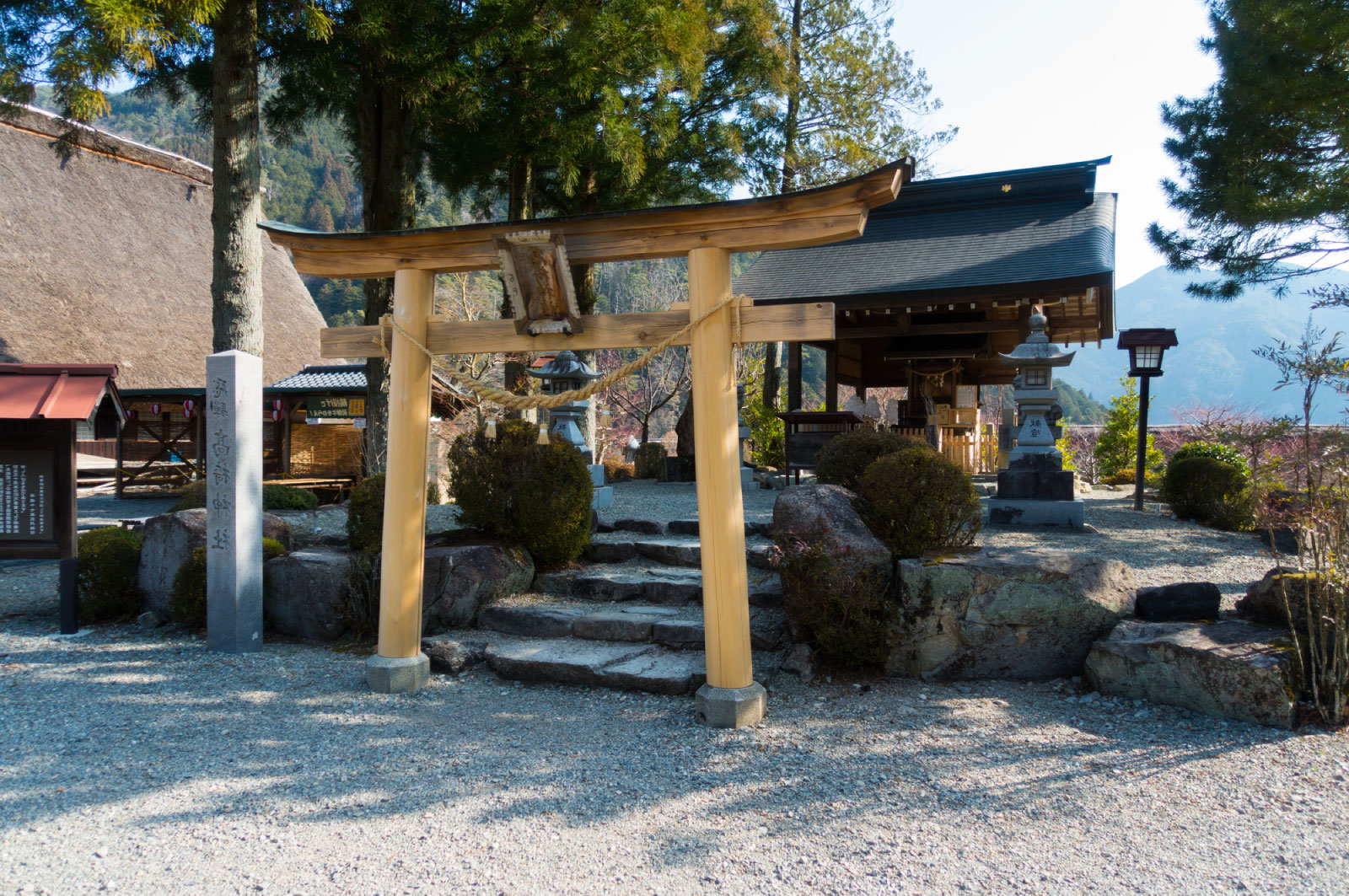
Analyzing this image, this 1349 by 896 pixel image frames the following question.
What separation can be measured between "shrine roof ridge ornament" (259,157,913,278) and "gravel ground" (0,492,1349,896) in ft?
7.62

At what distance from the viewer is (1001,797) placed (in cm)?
294

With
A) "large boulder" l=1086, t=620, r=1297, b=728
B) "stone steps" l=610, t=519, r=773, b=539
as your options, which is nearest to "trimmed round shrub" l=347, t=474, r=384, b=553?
"stone steps" l=610, t=519, r=773, b=539

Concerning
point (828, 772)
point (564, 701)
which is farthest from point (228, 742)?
point (828, 772)

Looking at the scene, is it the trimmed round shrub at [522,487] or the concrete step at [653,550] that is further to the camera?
the concrete step at [653,550]

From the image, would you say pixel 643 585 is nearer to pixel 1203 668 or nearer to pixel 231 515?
pixel 231 515

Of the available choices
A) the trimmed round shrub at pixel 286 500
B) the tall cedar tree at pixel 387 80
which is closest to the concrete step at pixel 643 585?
the tall cedar tree at pixel 387 80

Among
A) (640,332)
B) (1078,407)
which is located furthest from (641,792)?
(1078,407)

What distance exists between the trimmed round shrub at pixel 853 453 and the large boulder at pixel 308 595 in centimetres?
387

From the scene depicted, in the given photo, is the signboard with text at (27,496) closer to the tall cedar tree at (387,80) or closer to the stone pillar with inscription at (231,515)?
the stone pillar with inscription at (231,515)

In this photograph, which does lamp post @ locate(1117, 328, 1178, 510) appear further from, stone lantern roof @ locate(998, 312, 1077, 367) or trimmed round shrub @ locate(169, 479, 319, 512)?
trimmed round shrub @ locate(169, 479, 319, 512)

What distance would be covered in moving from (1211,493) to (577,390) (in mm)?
7464

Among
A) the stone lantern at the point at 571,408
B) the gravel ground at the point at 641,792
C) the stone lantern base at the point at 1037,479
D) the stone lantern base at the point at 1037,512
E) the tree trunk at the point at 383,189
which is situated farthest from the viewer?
the tree trunk at the point at 383,189

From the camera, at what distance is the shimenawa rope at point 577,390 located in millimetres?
3693

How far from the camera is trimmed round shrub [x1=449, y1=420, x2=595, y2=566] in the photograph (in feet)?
18.6
